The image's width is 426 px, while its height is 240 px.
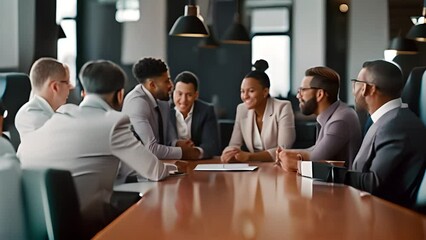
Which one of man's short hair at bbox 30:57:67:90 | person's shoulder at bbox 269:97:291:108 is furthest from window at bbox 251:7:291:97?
man's short hair at bbox 30:57:67:90

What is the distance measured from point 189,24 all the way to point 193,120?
0.61 meters

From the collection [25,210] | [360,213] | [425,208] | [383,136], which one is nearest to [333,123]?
[383,136]

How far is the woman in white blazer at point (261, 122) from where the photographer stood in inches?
121

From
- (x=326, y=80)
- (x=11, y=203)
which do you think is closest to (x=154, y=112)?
(x=326, y=80)

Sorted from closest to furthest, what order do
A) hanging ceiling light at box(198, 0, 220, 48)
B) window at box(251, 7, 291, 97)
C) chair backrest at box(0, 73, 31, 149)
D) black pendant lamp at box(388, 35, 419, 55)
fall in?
chair backrest at box(0, 73, 31, 149) < black pendant lamp at box(388, 35, 419, 55) < window at box(251, 7, 291, 97) < hanging ceiling light at box(198, 0, 220, 48)

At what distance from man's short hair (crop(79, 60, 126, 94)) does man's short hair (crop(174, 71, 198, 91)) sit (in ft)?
3.36

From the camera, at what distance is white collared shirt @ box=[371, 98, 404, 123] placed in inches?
82.6

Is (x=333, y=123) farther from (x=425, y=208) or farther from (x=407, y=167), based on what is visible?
(x=425, y=208)

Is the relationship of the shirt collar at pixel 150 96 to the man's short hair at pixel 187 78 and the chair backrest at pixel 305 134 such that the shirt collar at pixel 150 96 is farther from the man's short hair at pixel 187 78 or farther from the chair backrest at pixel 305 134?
the chair backrest at pixel 305 134

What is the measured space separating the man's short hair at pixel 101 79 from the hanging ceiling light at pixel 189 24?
98 cm

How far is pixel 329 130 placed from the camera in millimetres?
2607

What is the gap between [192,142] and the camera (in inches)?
123

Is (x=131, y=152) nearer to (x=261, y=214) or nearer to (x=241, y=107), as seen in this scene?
(x=261, y=214)

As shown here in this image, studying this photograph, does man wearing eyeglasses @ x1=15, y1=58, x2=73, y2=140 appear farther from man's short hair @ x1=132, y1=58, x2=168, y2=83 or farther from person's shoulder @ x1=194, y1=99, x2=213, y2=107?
person's shoulder @ x1=194, y1=99, x2=213, y2=107
